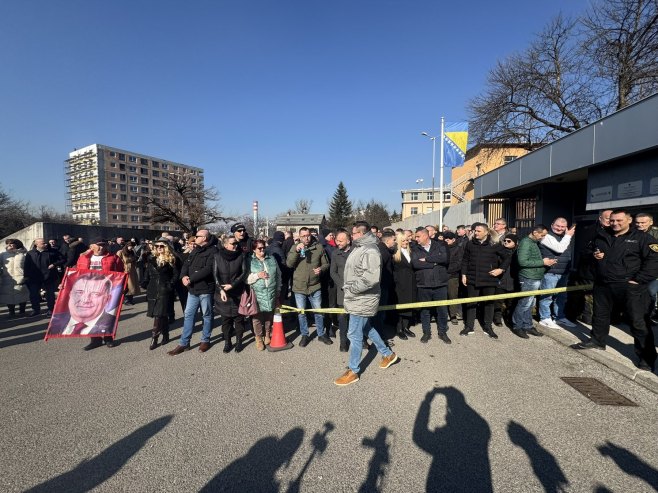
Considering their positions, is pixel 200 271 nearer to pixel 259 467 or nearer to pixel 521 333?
pixel 259 467

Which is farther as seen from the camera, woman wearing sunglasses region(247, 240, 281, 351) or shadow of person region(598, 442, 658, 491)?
woman wearing sunglasses region(247, 240, 281, 351)

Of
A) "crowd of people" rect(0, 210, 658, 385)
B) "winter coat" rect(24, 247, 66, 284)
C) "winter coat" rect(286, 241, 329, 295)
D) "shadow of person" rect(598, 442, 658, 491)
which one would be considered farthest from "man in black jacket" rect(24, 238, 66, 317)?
"shadow of person" rect(598, 442, 658, 491)

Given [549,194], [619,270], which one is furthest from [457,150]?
[619,270]

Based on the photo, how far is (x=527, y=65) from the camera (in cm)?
2041

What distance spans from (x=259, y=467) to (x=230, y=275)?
10.1 feet

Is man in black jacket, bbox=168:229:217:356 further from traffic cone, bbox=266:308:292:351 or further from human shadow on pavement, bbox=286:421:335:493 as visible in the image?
human shadow on pavement, bbox=286:421:335:493

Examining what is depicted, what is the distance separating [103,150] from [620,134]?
103590 millimetres

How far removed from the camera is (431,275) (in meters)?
5.77

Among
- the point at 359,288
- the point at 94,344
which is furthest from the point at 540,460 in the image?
the point at 94,344

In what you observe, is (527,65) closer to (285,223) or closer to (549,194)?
(549,194)

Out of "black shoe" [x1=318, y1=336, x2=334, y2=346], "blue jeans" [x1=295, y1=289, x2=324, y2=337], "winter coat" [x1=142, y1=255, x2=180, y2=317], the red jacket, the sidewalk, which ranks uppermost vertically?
the red jacket

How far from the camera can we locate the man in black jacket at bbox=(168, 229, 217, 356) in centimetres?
531

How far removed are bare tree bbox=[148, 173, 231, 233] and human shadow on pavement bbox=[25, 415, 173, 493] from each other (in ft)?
86.6

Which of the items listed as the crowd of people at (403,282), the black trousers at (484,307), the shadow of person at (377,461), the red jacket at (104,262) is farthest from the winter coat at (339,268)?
the red jacket at (104,262)
